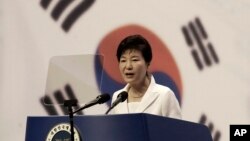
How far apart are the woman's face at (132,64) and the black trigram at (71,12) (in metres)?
1.10

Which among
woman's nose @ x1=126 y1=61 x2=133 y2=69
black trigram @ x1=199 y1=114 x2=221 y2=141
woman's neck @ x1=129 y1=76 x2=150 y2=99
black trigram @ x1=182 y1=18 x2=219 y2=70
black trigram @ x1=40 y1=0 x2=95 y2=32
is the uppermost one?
black trigram @ x1=40 y1=0 x2=95 y2=32

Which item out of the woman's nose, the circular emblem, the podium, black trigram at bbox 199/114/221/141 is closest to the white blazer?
the woman's nose

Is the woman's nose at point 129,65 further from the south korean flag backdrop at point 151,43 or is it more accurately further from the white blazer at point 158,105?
the south korean flag backdrop at point 151,43

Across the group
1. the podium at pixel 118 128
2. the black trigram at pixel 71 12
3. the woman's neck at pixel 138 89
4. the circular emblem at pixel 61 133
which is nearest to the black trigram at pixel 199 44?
the black trigram at pixel 71 12

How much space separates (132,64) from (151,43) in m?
0.90

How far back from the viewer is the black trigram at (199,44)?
2.76 metres

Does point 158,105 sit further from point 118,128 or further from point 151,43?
point 151,43

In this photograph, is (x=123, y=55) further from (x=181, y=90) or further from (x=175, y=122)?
(x=181, y=90)

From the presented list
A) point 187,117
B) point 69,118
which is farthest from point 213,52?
point 69,118

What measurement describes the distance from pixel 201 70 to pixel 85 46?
734mm

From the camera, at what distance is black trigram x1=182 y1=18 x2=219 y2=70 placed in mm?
2758

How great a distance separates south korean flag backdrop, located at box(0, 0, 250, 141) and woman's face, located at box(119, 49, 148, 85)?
2.63 ft

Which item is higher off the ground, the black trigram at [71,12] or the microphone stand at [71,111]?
the black trigram at [71,12]

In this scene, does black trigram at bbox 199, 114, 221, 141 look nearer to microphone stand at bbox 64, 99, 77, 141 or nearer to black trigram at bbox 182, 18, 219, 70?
black trigram at bbox 182, 18, 219, 70
